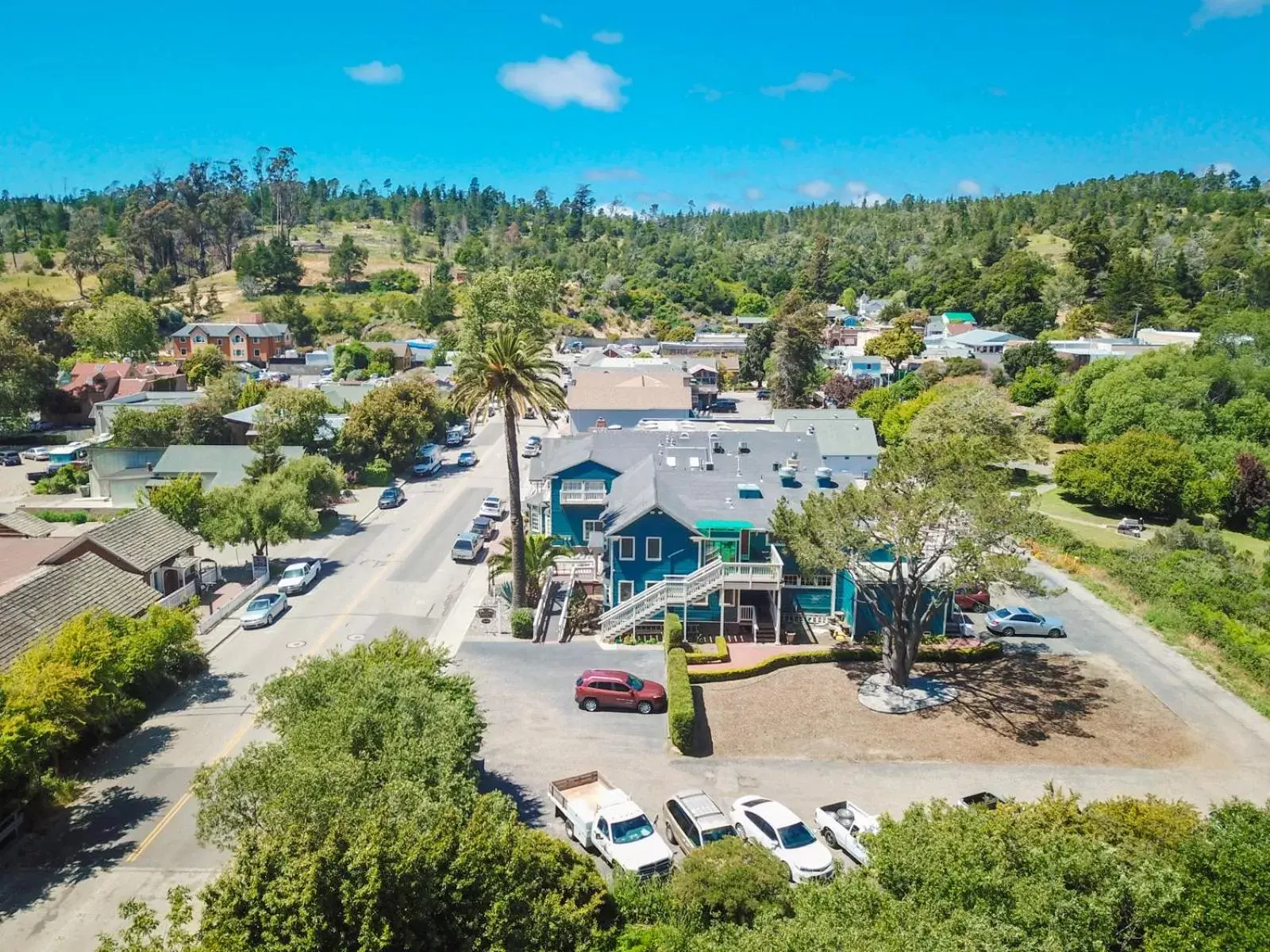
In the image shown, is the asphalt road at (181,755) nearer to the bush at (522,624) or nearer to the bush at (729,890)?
the bush at (522,624)

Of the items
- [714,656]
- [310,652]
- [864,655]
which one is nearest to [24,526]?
[310,652]

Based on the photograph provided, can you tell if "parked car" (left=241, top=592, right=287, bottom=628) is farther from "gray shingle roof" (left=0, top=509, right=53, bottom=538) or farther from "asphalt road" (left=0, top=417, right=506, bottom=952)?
"gray shingle roof" (left=0, top=509, right=53, bottom=538)

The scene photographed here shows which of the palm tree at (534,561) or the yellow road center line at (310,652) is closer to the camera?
the yellow road center line at (310,652)

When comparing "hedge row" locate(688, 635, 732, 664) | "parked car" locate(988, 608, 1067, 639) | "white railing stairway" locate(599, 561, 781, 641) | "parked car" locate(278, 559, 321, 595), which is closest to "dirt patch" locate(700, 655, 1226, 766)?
"hedge row" locate(688, 635, 732, 664)

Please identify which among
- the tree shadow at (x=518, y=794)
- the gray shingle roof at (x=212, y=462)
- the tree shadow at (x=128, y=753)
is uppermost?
the gray shingle roof at (x=212, y=462)

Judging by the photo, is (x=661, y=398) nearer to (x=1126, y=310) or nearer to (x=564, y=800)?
(x=564, y=800)

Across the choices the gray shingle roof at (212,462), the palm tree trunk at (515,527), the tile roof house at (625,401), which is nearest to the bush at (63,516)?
the gray shingle roof at (212,462)

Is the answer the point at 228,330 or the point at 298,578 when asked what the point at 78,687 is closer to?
the point at 298,578

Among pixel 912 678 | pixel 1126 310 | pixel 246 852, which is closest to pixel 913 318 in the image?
pixel 1126 310
